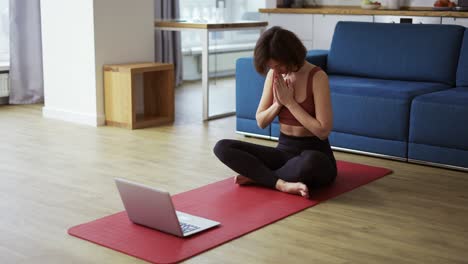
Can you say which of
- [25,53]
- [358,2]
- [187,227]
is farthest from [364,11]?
[187,227]

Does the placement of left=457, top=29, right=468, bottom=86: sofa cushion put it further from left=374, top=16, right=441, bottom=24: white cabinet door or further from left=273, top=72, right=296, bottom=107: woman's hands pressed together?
left=374, top=16, right=441, bottom=24: white cabinet door

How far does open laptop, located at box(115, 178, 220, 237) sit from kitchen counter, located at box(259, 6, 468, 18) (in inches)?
147

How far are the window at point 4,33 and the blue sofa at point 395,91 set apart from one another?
259 centimetres

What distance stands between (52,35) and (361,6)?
9.60ft

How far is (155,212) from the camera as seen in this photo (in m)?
2.93

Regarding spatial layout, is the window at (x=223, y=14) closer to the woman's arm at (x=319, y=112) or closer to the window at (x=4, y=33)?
the window at (x=4, y=33)

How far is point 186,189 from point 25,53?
3145 mm

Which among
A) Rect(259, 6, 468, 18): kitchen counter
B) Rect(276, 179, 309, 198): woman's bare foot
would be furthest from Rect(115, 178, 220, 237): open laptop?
Rect(259, 6, 468, 18): kitchen counter

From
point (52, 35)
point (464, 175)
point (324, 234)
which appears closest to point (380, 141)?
point (464, 175)

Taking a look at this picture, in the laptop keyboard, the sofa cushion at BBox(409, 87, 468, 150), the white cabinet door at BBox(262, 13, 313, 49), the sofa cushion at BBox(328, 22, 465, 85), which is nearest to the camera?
the laptop keyboard

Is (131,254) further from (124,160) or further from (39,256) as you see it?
(124,160)

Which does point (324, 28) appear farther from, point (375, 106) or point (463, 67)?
point (375, 106)

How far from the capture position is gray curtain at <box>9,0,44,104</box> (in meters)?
6.16

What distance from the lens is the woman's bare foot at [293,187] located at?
11.3 feet
